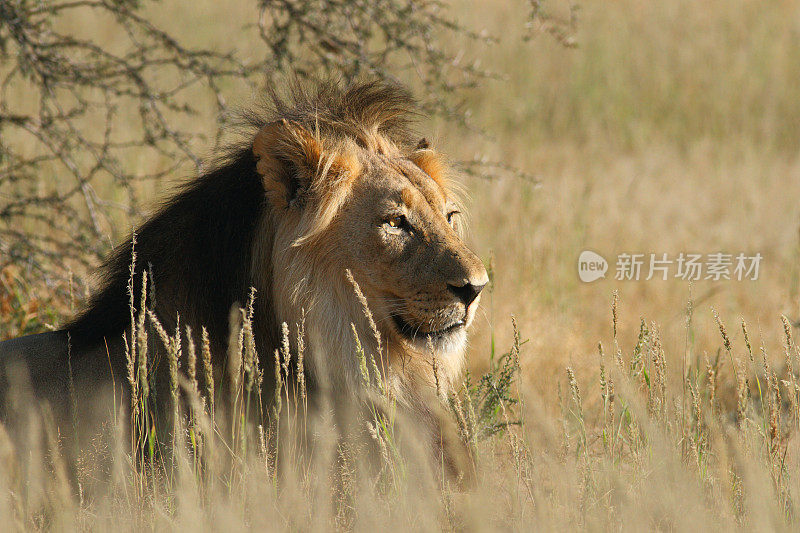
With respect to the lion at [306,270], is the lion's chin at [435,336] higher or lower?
lower

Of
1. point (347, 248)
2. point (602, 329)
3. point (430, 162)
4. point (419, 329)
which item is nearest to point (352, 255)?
point (347, 248)

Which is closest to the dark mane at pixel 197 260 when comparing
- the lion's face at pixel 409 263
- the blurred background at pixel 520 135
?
the lion's face at pixel 409 263

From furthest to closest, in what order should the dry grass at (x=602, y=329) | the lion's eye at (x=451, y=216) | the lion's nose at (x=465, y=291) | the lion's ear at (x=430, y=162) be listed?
the lion's ear at (x=430, y=162) → the lion's eye at (x=451, y=216) → the lion's nose at (x=465, y=291) → the dry grass at (x=602, y=329)

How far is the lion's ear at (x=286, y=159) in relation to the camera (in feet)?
12.0

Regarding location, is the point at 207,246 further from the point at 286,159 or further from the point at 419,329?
the point at 419,329

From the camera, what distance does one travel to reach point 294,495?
302cm

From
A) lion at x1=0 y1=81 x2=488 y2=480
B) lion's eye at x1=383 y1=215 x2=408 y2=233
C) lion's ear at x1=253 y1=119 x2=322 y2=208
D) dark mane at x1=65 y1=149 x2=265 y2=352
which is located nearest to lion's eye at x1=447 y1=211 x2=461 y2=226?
lion at x1=0 y1=81 x2=488 y2=480

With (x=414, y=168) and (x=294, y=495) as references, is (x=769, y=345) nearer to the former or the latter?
(x=414, y=168)

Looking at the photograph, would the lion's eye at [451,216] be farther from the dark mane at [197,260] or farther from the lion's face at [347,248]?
the dark mane at [197,260]

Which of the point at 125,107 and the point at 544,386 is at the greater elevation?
the point at 125,107

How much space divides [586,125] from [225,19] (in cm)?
805

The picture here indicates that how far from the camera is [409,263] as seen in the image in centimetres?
367

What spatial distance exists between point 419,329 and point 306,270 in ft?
1.71

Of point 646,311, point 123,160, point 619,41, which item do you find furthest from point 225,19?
point 646,311
